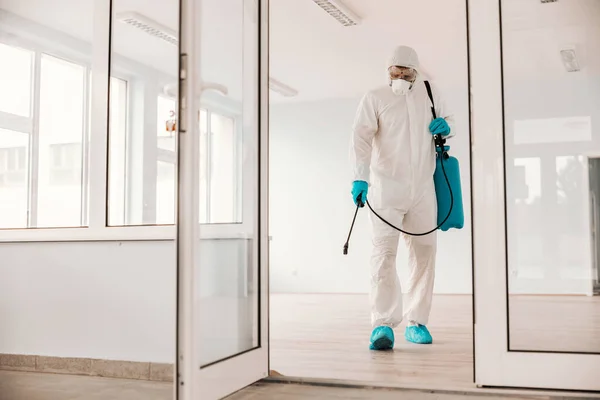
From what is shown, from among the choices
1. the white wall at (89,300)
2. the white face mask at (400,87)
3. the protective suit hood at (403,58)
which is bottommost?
the white wall at (89,300)

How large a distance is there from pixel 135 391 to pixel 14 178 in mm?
1479

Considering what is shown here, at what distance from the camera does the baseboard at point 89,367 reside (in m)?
2.90

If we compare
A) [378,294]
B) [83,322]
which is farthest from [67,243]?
[378,294]

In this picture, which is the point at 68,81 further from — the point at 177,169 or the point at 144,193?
the point at 177,169

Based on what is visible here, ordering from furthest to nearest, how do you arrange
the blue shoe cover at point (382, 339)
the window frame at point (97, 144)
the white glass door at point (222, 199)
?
the blue shoe cover at point (382, 339), the window frame at point (97, 144), the white glass door at point (222, 199)

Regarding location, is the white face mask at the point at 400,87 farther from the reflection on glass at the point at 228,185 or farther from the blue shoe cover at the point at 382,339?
the blue shoe cover at the point at 382,339

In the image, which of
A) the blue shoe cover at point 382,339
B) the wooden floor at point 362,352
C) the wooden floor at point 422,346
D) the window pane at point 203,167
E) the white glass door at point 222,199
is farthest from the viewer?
the blue shoe cover at point 382,339

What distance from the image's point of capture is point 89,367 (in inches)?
121

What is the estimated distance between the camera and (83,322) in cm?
314

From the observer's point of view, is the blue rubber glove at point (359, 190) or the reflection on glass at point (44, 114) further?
the blue rubber glove at point (359, 190)

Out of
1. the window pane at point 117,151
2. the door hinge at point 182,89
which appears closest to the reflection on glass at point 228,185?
the door hinge at point 182,89

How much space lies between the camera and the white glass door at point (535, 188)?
2385 millimetres

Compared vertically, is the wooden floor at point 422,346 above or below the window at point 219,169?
below

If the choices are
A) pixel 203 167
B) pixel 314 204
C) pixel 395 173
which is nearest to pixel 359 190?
pixel 395 173
